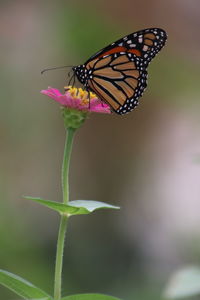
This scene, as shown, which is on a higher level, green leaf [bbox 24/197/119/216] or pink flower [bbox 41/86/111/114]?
pink flower [bbox 41/86/111/114]

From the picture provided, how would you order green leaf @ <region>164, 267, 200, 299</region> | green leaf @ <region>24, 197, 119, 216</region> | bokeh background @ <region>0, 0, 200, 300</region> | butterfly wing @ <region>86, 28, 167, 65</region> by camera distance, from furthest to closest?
1. bokeh background @ <region>0, 0, 200, 300</region>
2. butterfly wing @ <region>86, 28, 167, 65</region>
3. green leaf @ <region>24, 197, 119, 216</region>
4. green leaf @ <region>164, 267, 200, 299</region>

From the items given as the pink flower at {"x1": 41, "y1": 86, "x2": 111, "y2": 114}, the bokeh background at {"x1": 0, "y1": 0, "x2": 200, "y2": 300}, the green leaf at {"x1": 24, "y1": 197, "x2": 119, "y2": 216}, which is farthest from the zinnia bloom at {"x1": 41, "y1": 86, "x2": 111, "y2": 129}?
the bokeh background at {"x1": 0, "y1": 0, "x2": 200, "y2": 300}

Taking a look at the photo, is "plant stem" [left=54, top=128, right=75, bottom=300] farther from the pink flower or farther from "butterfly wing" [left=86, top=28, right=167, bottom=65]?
"butterfly wing" [left=86, top=28, right=167, bottom=65]

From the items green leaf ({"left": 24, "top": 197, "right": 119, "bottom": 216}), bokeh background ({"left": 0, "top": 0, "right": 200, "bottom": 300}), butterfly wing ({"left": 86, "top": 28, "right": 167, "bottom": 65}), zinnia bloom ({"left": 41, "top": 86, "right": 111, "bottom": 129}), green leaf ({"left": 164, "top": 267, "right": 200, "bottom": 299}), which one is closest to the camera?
green leaf ({"left": 164, "top": 267, "right": 200, "bottom": 299})

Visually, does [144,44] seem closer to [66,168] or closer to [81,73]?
[81,73]

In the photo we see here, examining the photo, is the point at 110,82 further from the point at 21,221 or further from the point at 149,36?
the point at 21,221

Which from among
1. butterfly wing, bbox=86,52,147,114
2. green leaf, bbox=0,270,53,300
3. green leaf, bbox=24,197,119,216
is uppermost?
butterfly wing, bbox=86,52,147,114

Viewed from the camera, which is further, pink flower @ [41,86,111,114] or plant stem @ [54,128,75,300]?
pink flower @ [41,86,111,114]

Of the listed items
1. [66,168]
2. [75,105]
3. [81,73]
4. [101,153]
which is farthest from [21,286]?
[101,153]
